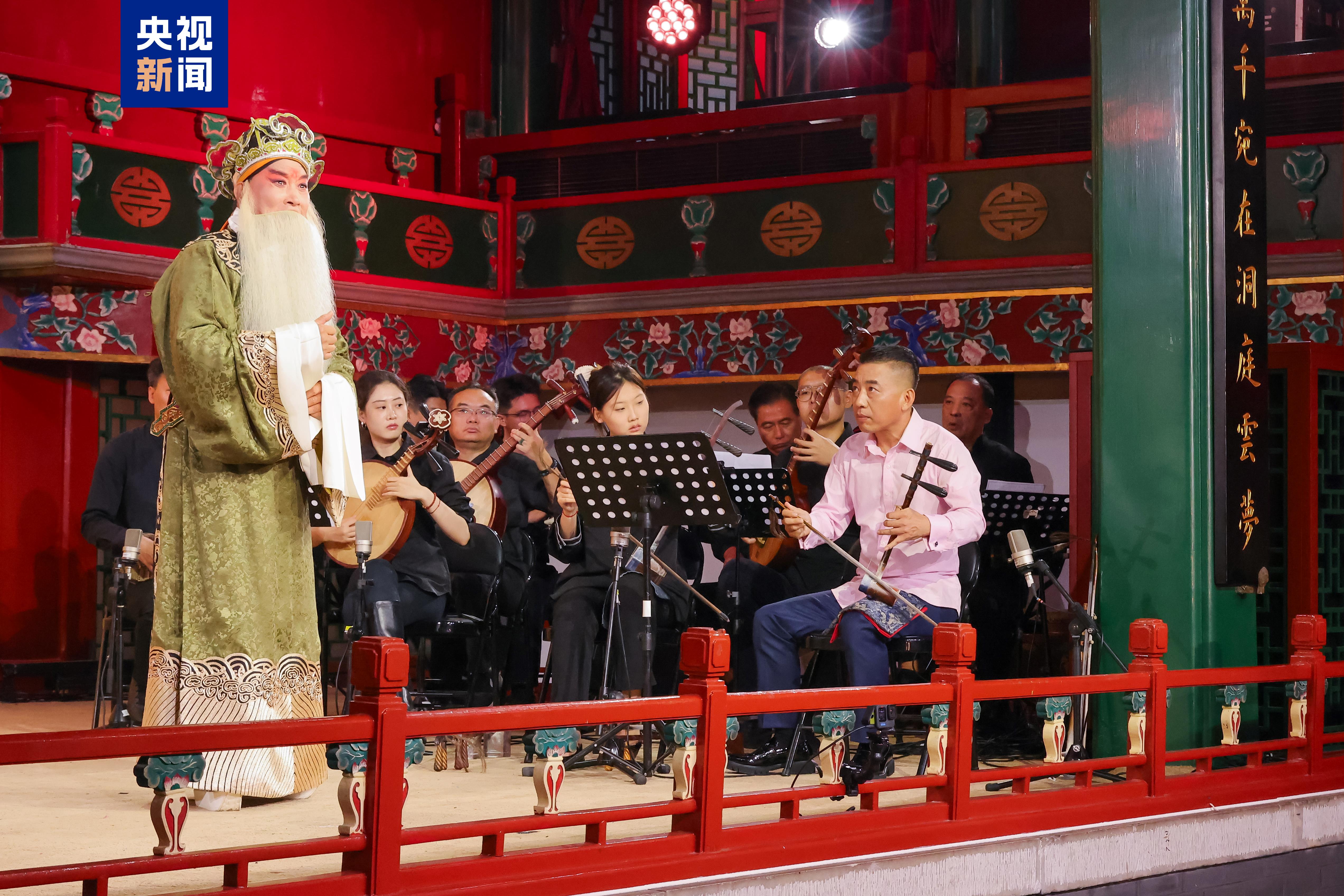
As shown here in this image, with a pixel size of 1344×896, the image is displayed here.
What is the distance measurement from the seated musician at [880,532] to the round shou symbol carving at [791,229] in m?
4.05

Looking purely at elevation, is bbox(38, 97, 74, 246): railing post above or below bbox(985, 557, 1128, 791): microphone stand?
above

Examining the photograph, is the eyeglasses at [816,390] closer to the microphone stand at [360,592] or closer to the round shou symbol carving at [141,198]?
the microphone stand at [360,592]

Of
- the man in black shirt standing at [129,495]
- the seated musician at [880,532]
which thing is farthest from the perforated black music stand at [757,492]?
the man in black shirt standing at [129,495]

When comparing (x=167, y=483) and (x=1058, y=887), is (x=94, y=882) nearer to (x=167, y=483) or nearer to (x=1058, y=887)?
(x=167, y=483)

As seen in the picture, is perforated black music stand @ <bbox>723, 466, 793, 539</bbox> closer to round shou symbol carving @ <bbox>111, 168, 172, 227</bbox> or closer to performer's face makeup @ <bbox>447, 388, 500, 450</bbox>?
performer's face makeup @ <bbox>447, 388, 500, 450</bbox>

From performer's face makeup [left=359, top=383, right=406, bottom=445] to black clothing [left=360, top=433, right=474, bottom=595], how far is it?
0.06m

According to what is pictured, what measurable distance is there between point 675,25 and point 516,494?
17.7 ft

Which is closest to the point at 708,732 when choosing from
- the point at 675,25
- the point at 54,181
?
the point at 54,181

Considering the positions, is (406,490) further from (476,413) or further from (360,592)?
(476,413)

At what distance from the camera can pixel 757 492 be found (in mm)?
5055

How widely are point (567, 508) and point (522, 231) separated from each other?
4893 mm

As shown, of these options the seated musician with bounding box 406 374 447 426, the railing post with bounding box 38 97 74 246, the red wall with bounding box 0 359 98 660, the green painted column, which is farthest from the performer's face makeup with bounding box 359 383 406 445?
the red wall with bounding box 0 359 98 660

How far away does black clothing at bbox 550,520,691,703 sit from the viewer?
511 centimetres

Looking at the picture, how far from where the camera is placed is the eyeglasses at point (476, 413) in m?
6.33
